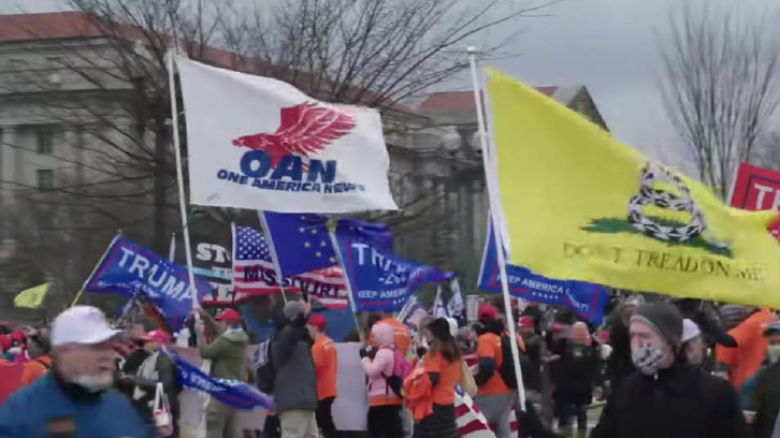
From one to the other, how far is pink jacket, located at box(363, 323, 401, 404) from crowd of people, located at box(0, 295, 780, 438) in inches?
0.7

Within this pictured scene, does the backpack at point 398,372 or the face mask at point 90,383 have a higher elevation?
the face mask at point 90,383

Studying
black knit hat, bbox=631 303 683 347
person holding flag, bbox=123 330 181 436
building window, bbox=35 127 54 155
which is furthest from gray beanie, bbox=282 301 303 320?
building window, bbox=35 127 54 155

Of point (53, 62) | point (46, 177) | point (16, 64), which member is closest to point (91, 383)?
point (53, 62)

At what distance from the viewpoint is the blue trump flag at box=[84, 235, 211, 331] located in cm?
1588

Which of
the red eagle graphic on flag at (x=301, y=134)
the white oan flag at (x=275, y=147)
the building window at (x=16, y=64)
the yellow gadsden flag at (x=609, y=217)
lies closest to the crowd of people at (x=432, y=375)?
the yellow gadsden flag at (x=609, y=217)

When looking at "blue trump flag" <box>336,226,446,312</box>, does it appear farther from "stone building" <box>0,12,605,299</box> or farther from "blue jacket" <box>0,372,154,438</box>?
"blue jacket" <box>0,372,154,438</box>

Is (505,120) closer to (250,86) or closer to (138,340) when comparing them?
(250,86)

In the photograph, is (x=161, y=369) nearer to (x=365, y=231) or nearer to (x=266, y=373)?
(x=266, y=373)

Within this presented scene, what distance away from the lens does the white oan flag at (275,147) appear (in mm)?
12297

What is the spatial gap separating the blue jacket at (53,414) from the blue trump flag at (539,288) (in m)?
10.3

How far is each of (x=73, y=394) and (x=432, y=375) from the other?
6.55m

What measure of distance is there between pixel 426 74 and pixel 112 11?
14.5ft

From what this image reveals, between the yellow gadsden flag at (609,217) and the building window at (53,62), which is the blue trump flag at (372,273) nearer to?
the yellow gadsden flag at (609,217)

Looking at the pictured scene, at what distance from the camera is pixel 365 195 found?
12656 mm
